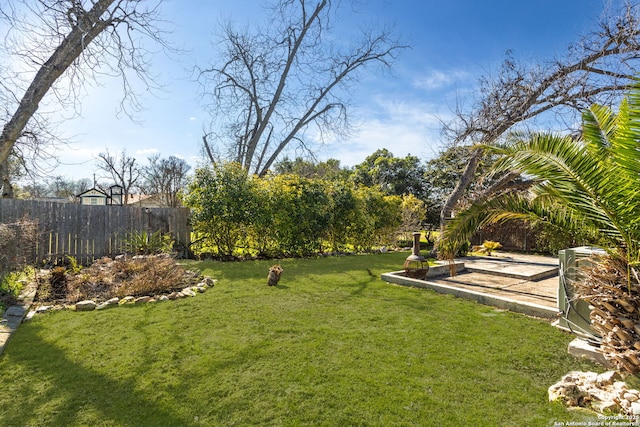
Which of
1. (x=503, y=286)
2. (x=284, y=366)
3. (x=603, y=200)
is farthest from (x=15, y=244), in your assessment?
(x=503, y=286)

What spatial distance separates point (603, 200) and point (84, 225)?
9887mm

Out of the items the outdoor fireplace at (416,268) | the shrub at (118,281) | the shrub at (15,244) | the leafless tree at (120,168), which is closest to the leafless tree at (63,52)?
the shrub at (15,244)

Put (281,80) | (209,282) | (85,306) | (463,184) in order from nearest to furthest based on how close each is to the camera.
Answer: (85,306) → (209,282) → (463,184) → (281,80)

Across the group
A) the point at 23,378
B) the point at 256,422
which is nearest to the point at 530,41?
the point at 256,422

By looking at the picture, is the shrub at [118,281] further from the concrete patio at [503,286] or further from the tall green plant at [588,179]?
the tall green plant at [588,179]

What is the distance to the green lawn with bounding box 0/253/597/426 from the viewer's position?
6.95ft

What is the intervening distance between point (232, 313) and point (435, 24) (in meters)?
8.92

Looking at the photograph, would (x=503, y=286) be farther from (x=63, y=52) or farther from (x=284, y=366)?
(x=63, y=52)

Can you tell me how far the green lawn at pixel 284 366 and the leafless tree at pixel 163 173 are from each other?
26.4 m

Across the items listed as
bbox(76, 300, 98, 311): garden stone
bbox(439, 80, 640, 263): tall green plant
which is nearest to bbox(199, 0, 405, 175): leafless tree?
bbox(76, 300, 98, 311): garden stone

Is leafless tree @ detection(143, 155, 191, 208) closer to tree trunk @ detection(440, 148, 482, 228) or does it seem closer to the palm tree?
tree trunk @ detection(440, 148, 482, 228)

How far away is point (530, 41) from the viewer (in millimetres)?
8086

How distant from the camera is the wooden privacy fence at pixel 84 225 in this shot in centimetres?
713

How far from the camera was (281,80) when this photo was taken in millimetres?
15008
